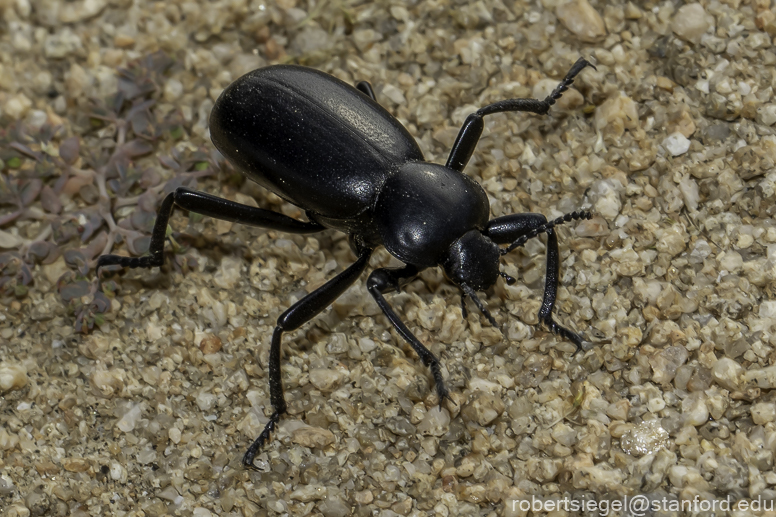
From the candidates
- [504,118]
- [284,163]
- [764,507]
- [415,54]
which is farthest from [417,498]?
[415,54]

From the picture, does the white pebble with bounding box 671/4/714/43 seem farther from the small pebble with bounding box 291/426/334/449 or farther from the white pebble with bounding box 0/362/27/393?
the white pebble with bounding box 0/362/27/393

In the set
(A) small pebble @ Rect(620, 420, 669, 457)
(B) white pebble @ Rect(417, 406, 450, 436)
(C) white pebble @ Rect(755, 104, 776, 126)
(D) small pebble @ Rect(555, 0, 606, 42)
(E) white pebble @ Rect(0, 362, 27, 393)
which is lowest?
(E) white pebble @ Rect(0, 362, 27, 393)

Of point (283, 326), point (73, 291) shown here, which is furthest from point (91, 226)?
point (283, 326)

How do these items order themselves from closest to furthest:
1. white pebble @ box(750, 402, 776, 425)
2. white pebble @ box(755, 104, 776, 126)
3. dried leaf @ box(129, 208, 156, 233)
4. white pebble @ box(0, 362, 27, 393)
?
white pebble @ box(750, 402, 776, 425)
white pebble @ box(0, 362, 27, 393)
white pebble @ box(755, 104, 776, 126)
dried leaf @ box(129, 208, 156, 233)

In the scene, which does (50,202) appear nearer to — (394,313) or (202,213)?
(202,213)

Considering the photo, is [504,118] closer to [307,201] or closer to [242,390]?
[307,201]

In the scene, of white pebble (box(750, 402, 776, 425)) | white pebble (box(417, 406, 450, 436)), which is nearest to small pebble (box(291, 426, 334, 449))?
white pebble (box(417, 406, 450, 436))
